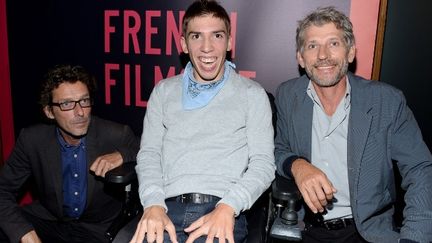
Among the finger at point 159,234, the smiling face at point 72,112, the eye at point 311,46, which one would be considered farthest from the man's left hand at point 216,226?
the smiling face at point 72,112

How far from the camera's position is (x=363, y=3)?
2.50 m

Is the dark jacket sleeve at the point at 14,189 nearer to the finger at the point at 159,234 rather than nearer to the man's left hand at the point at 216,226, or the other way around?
the finger at the point at 159,234

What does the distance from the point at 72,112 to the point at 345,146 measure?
1.59 metres

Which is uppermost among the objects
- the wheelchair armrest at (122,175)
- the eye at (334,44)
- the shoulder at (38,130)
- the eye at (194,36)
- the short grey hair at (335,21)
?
the short grey hair at (335,21)

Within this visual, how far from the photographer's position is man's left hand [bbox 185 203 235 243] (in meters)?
1.60

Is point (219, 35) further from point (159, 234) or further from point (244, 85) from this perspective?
point (159, 234)

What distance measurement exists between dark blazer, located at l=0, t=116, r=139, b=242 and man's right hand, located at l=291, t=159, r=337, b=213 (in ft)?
3.39

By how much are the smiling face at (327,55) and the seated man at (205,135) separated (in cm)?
31

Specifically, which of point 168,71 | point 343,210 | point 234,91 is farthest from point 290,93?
point 168,71

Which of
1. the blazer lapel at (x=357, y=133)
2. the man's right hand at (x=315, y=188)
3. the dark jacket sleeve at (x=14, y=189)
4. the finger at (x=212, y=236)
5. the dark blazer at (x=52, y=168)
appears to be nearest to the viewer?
the finger at (x=212, y=236)

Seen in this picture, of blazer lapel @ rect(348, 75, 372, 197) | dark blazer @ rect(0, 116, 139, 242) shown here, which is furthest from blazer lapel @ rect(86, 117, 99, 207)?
blazer lapel @ rect(348, 75, 372, 197)

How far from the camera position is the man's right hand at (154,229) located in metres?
1.64

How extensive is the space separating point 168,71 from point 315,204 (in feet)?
5.20

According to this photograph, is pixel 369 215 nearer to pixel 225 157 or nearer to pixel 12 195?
pixel 225 157
